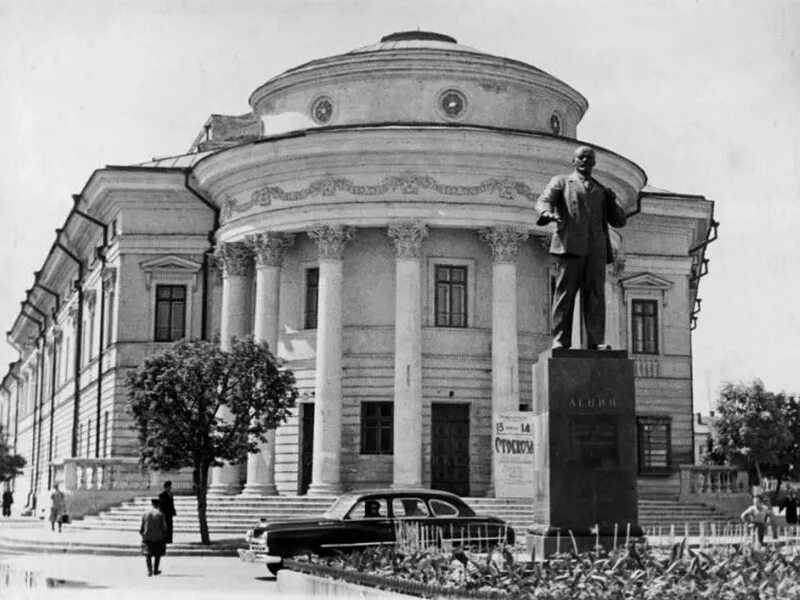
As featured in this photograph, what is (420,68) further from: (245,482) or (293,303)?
(245,482)

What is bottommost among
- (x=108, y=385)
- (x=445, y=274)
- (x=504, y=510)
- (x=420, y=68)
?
(x=504, y=510)

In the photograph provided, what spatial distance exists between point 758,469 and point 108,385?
840 inches

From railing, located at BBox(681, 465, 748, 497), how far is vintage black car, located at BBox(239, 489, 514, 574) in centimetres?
1838

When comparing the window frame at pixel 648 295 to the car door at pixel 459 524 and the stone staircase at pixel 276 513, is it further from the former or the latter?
the car door at pixel 459 524

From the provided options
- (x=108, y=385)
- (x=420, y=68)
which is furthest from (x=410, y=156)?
(x=108, y=385)

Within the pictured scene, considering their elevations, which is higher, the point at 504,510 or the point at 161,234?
the point at 161,234

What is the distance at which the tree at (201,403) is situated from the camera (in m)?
31.4

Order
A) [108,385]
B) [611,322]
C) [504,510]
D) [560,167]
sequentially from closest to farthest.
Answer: [504,510] → [560,167] → [611,322] → [108,385]

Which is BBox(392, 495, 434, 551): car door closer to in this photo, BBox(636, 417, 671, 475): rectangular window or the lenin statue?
the lenin statue

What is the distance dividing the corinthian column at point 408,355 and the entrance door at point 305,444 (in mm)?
3160

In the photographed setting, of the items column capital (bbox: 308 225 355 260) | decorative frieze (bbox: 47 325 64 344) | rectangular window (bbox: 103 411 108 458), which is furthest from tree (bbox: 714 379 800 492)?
decorative frieze (bbox: 47 325 64 344)

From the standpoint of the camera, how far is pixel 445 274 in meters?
38.5

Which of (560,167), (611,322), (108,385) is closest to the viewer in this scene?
(560,167)

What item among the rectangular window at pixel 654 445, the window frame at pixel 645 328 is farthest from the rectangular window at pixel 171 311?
the rectangular window at pixel 654 445
